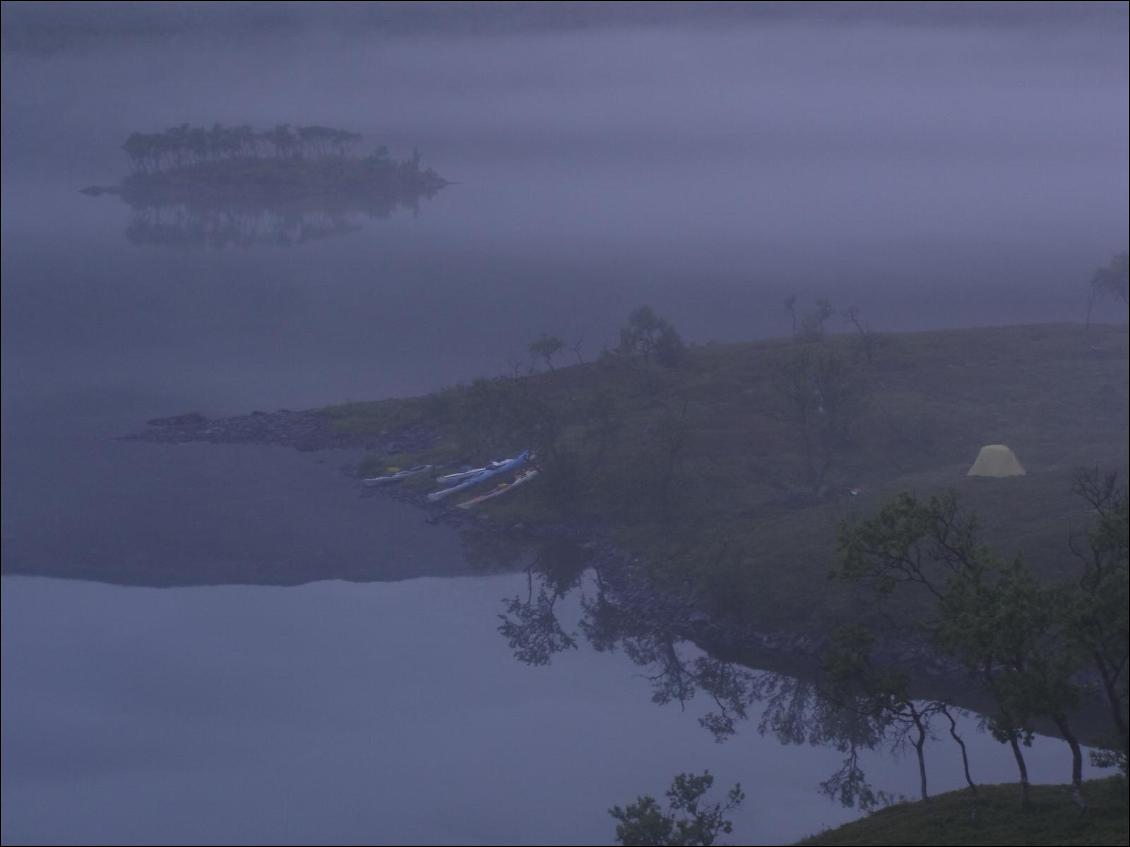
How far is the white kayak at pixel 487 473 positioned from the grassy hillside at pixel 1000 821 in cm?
1208

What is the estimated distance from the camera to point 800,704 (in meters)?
15.5

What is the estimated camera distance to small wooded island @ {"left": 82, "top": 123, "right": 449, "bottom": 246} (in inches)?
2876

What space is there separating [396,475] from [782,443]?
6.93m

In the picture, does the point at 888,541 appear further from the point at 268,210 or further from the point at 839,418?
the point at 268,210

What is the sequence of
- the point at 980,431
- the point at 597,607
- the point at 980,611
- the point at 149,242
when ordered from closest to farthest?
the point at 980,611 < the point at 597,607 < the point at 980,431 < the point at 149,242

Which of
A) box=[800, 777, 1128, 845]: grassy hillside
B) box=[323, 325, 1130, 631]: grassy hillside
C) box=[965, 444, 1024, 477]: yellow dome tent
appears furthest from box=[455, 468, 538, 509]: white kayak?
box=[800, 777, 1128, 845]: grassy hillside

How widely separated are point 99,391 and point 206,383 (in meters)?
2.91

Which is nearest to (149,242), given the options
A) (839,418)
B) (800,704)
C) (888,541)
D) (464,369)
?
(464,369)

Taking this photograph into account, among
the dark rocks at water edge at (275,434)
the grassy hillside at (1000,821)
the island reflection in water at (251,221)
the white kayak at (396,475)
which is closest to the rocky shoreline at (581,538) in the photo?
the dark rocks at water edge at (275,434)

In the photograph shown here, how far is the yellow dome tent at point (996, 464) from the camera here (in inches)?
763

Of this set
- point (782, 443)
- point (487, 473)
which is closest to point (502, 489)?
point (487, 473)

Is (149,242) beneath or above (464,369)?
above

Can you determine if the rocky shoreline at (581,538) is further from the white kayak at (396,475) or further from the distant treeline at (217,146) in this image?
the distant treeline at (217,146)

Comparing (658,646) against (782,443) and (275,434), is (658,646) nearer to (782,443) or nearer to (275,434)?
(782,443)
